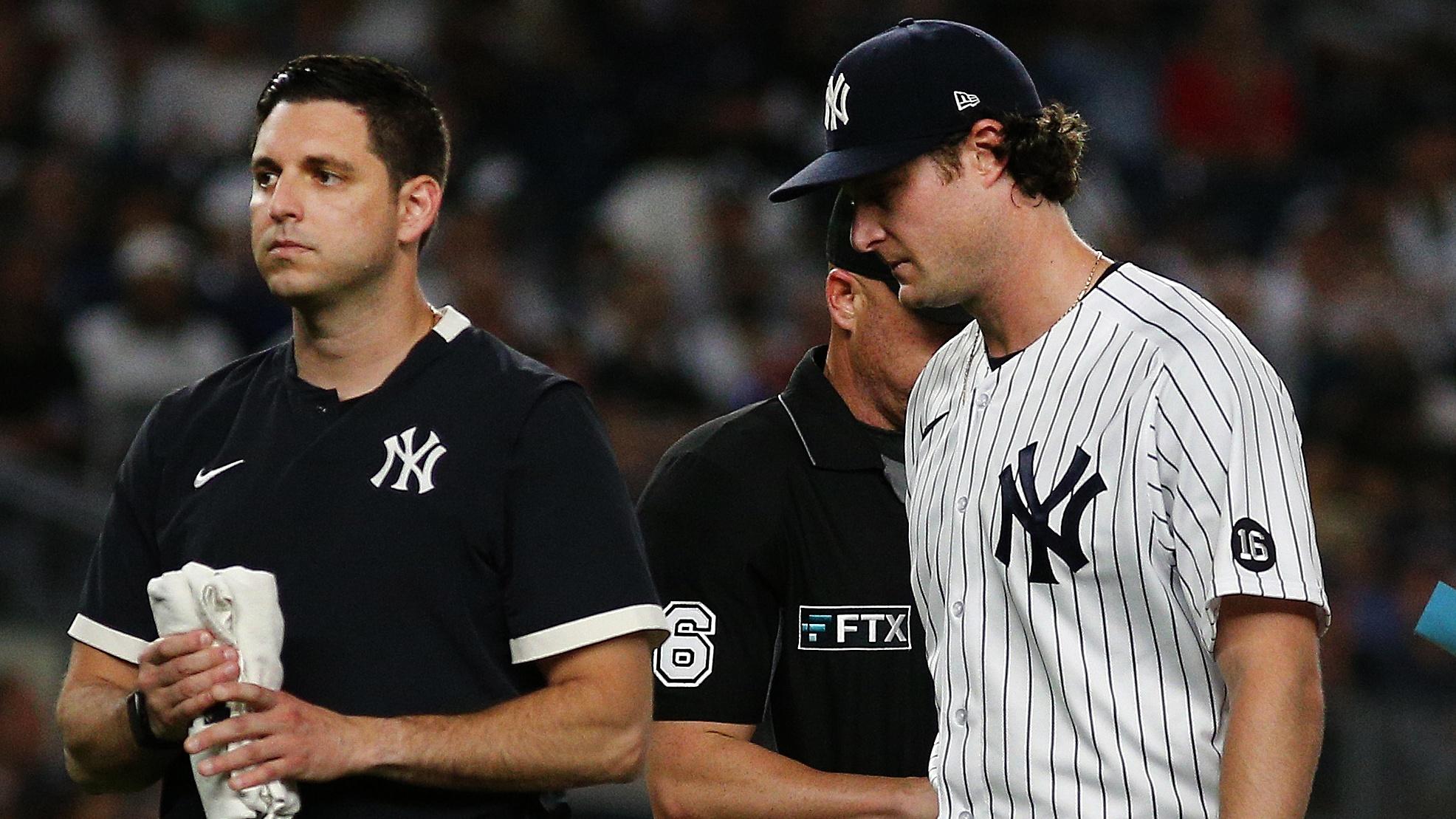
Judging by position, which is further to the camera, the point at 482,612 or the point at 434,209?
the point at 434,209

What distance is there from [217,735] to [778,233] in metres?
7.15

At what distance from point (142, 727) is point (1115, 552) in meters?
1.43

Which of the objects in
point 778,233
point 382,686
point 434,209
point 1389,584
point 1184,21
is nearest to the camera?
point 382,686

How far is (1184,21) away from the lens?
1118 centimetres

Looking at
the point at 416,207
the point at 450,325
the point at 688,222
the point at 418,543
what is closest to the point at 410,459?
the point at 418,543

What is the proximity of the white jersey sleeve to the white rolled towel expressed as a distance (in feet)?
4.08

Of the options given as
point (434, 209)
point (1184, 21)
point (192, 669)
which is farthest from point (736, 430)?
point (1184, 21)

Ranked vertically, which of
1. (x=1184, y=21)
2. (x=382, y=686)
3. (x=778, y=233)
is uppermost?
(x=1184, y=21)

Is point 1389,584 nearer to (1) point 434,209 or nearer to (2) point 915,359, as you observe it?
(2) point 915,359

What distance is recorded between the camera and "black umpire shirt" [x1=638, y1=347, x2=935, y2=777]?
3486 mm

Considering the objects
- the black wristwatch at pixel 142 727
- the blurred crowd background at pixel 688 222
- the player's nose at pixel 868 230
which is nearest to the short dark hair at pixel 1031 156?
the player's nose at pixel 868 230

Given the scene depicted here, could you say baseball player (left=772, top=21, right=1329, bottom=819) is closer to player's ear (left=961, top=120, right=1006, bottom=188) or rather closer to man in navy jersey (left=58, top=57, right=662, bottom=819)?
player's ear (left=961, top=120, right=1006, bottom=188)

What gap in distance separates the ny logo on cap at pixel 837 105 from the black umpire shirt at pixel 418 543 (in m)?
0.57

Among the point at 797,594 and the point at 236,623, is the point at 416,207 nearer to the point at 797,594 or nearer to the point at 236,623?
the point at 236,623
